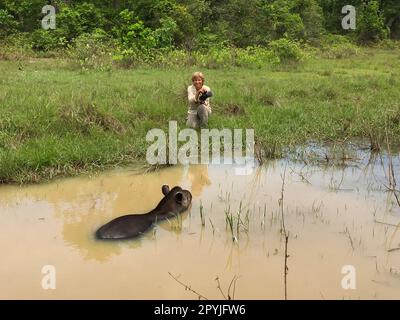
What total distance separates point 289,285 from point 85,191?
8.75 feet

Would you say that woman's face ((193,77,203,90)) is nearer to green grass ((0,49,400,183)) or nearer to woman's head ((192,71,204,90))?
woman's head ((192,71,204,90))

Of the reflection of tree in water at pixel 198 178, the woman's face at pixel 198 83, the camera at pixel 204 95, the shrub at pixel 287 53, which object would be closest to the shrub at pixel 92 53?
the shrub at pixel 287 53

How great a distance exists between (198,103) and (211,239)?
3760 millimetres

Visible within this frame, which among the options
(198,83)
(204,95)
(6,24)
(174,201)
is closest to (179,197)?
(174,201)

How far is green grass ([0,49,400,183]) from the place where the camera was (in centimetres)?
622

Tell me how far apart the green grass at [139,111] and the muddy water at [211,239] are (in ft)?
1.53

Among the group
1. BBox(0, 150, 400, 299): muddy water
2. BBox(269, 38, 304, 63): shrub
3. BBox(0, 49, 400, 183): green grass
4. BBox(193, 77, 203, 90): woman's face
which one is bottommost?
BBox(0, 150, 400, 299): muddy water

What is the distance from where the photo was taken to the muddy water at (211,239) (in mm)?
3531

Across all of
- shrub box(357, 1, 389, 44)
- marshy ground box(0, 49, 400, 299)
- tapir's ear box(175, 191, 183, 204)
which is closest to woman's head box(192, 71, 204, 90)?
marshy ground box(0, 49, 400, 299)

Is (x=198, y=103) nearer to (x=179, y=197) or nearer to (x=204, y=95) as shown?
(x=204, y=95)

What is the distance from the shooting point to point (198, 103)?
25.4 ft

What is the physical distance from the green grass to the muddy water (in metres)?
0.47
